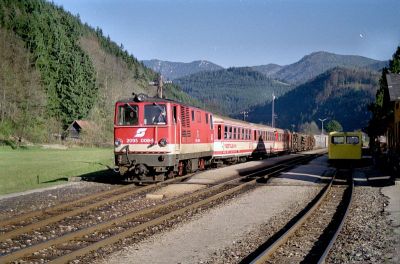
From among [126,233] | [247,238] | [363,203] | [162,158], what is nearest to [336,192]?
[363,203]

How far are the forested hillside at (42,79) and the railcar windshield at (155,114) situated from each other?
42.5 m

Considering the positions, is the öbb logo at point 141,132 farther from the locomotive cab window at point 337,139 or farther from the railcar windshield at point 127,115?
the locomotive cab window at point 337,139

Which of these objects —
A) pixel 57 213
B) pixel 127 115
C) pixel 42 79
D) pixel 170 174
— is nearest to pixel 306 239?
pixel 57 213

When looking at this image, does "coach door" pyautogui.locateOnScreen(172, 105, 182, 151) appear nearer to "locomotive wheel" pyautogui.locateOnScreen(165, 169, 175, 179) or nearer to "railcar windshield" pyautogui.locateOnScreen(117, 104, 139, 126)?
"railcar windshield" pyautogui.locateOnScreen(117, 104, 139, 126)

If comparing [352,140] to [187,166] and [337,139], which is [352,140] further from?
[187,166]

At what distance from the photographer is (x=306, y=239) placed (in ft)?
28.5

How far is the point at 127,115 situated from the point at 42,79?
165 feet

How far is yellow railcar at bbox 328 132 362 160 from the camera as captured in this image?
101ft

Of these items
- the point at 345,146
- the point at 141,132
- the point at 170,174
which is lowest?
the point at 170,174

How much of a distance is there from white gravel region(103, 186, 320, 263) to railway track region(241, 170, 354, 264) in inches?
28.5

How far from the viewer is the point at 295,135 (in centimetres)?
6103

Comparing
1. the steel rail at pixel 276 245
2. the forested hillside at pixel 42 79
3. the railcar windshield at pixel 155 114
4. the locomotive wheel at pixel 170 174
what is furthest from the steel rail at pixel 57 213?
the forested hillside at pixel 42 79

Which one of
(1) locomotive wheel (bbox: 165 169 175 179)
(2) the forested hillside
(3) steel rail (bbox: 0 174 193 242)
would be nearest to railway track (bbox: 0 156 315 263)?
(3) steel rail (bbox: 0 174 193 242)

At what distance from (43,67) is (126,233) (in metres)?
61.5
